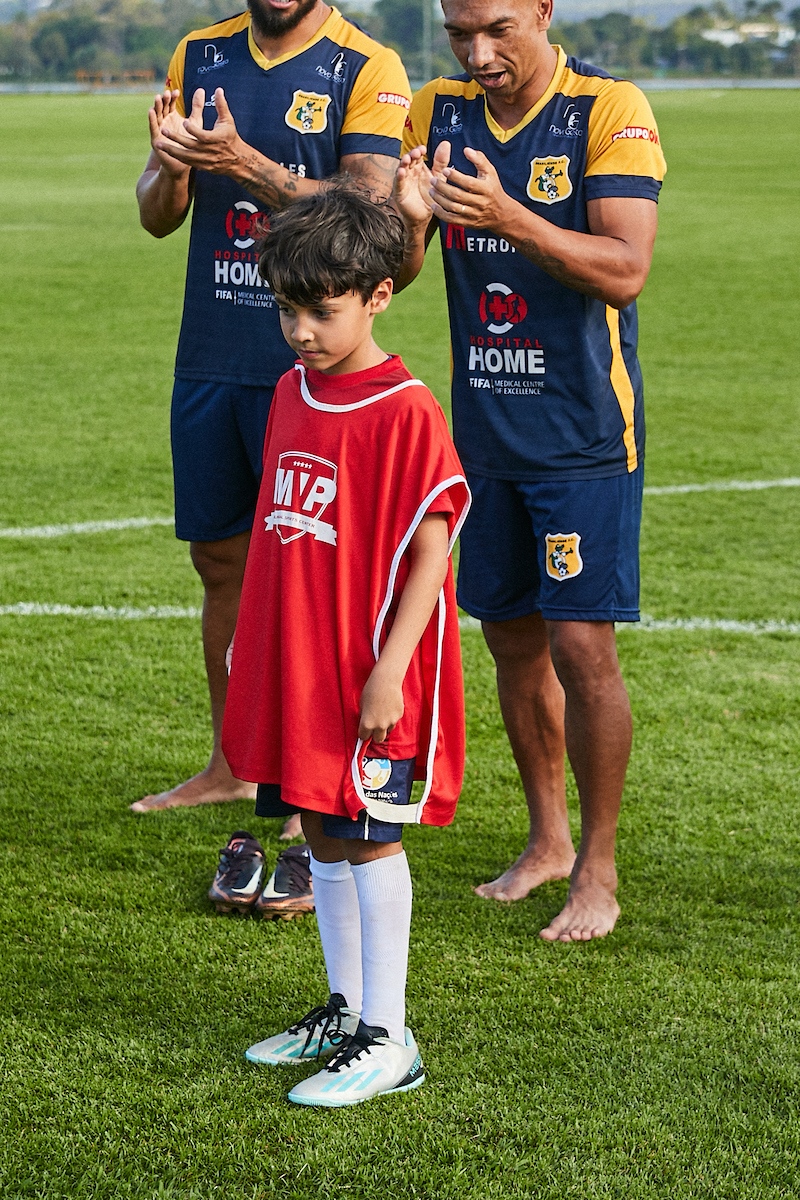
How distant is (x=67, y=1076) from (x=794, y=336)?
11048mm

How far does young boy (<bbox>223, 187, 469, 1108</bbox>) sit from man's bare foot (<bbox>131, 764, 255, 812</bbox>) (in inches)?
56.8

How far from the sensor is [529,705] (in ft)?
13.1

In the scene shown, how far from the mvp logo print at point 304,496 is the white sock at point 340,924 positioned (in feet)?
2.30

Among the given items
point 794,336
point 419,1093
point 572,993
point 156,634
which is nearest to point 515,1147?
point 419,1093

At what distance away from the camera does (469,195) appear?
9.94 ft

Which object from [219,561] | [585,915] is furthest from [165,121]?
[585,915]

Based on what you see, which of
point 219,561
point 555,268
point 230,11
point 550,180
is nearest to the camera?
point 555,268

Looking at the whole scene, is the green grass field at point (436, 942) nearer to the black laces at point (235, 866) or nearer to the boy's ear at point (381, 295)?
the black laces at point (235, 866)

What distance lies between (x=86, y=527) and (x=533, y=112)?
4.21 m

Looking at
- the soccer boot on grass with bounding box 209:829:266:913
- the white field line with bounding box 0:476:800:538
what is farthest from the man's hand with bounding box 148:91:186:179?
the white field line with bounding box 0:476:800:538

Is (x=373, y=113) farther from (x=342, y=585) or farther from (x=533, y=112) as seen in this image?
(x=342, y=585)

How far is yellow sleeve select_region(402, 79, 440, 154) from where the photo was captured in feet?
12.0

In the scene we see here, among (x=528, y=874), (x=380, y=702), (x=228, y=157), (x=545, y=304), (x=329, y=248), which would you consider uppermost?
(x=228, y=157)

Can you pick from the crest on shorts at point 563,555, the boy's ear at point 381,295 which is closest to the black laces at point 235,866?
the crest on shorts at point 563,555
